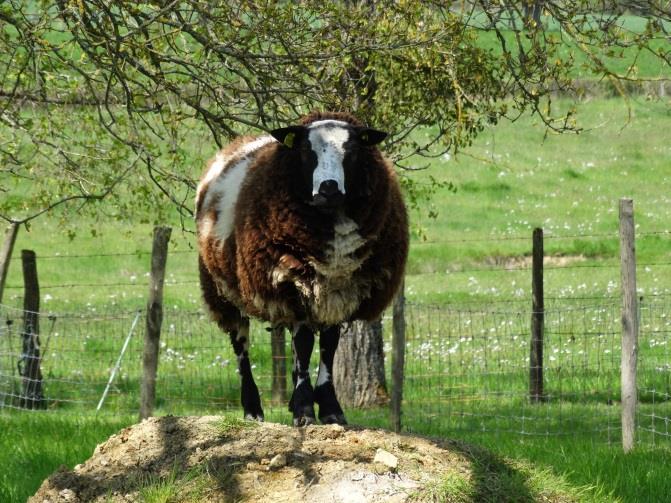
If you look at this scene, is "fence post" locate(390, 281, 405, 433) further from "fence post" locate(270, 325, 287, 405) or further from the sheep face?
"fence post" locate(270, 325, 287, 405)

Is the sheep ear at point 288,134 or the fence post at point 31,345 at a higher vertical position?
the sheep ear at point 288,134

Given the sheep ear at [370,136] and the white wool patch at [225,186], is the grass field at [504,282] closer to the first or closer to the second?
the sheep ear at [370,136]

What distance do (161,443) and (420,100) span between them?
479cm

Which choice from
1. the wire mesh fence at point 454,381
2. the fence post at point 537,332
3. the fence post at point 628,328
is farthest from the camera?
the fence post at point 537,332

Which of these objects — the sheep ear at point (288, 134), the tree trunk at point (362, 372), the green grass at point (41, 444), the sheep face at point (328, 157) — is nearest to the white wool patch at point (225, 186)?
the sheep ear at point (288, 134)

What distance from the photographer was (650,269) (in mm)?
22078

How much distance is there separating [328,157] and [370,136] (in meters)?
0.50

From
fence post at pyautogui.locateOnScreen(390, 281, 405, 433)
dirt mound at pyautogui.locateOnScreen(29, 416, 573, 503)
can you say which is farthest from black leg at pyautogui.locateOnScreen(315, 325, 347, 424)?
fence post at pyautogui.locateOnScreen(390, 281, 405, 433)

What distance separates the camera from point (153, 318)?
30.2ft

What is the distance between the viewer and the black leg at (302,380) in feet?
25.2

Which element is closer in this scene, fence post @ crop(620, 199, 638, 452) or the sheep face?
the sheep face

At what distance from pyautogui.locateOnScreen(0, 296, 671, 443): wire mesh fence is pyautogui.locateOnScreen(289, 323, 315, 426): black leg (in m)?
3.49

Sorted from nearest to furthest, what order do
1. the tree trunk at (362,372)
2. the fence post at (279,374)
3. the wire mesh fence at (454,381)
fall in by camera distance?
the wire mesh fence at (454,381)
the tree trunk at (362,372)
the fence post at (279,374)

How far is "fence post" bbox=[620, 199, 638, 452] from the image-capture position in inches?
383
